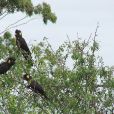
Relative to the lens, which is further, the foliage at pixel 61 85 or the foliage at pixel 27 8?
the foliage at pixel 27 8

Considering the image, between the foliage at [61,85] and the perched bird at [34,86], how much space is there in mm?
103

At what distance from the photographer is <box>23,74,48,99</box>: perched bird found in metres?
10.8

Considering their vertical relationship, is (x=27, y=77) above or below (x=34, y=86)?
above

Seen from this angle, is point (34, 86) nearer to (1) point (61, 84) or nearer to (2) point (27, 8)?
(1) point (61, 84)

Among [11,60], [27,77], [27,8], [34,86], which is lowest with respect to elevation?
[34,86]

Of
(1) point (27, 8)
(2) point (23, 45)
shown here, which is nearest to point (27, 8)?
(1) point (27, 8)

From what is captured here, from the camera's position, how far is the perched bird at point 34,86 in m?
10.8

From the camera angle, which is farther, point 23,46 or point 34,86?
point 23,46

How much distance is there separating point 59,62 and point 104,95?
1463mm

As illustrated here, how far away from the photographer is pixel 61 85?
10695 mm

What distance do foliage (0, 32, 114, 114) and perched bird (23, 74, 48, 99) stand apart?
10 centimetres

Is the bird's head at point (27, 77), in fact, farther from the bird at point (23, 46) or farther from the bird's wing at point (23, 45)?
the bird's wing at point (23, 45)

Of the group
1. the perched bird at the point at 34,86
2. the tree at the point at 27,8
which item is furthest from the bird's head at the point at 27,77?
the tree at the point at 27,8

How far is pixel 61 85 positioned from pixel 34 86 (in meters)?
0.55
